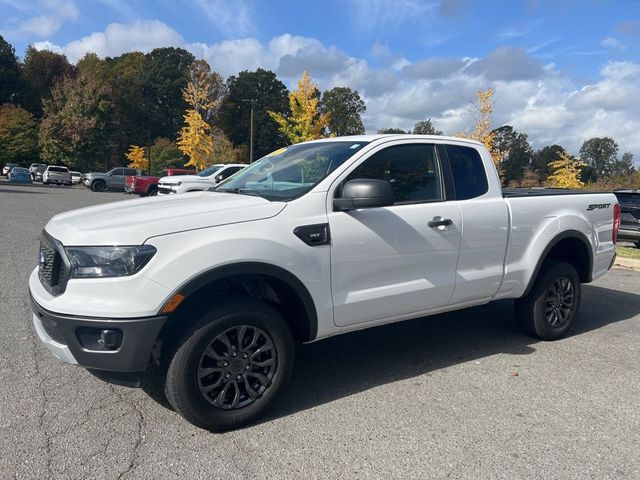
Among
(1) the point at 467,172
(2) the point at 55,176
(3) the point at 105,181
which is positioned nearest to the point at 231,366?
(1) the point at 467,172

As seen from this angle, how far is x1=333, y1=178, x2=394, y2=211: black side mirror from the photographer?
10.7 feet

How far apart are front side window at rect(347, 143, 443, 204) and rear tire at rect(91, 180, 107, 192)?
1371 inches

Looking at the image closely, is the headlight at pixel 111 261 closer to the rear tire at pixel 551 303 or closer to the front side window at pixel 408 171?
the front side window at pixel 408 171

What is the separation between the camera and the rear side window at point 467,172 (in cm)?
426

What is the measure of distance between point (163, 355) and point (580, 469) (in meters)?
2.45

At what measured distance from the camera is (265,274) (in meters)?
3.10

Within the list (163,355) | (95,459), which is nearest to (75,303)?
(163,355)

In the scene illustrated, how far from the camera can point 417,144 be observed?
4145 millimetres

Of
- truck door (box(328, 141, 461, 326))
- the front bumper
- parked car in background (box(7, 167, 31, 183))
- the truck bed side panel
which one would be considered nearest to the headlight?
the front bumper

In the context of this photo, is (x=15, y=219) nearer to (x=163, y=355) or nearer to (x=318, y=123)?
(x=163, y=355)

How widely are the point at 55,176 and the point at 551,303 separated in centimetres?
4152

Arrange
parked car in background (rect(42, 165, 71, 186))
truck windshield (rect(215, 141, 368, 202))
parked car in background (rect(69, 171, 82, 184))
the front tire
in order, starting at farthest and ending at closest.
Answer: parked car in background (rect(69, 171, 82, 184)) → parked car in background (rect(42, 165, 71, 186)) → truck windshield (rect(215, 141, 368, 202)) → the front tire

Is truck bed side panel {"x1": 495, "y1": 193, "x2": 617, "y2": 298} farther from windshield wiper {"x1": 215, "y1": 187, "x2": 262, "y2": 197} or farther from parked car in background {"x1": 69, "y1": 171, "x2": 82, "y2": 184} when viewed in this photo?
parked car in background {"x1": 69, "y1": 171, "x2": 82, "y2": 184}

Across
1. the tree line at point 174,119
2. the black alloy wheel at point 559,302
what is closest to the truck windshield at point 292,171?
the black alloy wheel at point 559,302
